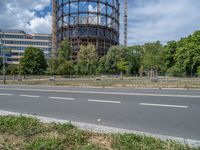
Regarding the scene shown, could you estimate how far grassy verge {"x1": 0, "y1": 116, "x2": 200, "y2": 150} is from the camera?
352 centimetres

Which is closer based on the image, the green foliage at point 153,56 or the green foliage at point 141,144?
the green foliage at point 141,144

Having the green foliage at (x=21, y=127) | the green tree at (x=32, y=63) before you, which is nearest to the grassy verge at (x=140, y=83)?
the green foliage at (x=21, y=127)

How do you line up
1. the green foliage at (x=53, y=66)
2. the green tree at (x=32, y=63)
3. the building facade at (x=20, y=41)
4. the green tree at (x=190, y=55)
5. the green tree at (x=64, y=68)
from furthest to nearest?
the building facade at (x=20, y=41) → the green tree at (x=32, y=63) → the green foliage at (x=53, y=66) → the green tree at (x=64, y=68) → the green tree at (x=190, y=55)

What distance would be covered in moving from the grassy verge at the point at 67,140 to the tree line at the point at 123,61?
115 ft

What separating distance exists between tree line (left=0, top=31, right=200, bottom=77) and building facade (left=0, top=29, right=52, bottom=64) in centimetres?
3997

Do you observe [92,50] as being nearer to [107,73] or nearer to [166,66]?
[107,73]

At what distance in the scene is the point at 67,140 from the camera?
390 cm

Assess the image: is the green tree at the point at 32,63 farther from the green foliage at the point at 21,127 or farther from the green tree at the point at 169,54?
the green foliage at the point at 21,127

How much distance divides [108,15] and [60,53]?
1244 inches

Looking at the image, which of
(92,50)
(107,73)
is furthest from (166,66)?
(92,50)

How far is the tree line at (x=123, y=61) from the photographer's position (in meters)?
46.1

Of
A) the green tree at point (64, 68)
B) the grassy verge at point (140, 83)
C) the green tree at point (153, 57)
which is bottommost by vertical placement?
the grassy verge at point (140, 83)

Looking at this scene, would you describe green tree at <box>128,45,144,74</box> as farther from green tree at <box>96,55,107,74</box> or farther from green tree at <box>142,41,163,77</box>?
green tree at <box>142,41,163,77</box>

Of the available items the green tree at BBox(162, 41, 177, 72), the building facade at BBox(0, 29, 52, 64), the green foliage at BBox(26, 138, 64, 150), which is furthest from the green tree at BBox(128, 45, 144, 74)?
the green foliage at BBox(26, 138, 64, 150)
